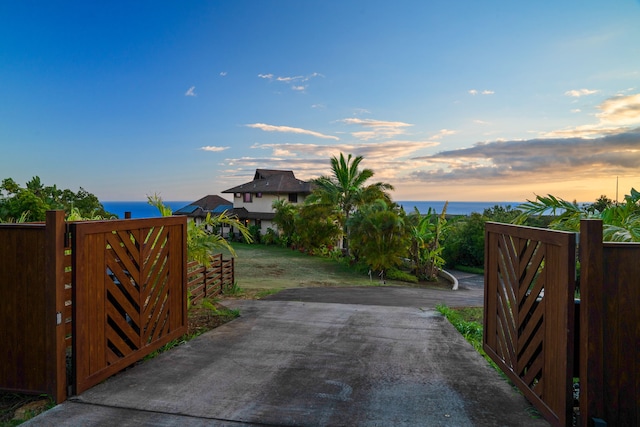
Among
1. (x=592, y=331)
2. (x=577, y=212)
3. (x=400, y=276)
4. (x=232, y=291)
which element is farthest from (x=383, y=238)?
(x=592, y=331)

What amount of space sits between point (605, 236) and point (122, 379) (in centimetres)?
563

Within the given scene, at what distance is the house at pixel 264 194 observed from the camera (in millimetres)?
38719

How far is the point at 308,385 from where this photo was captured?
4.21 meters

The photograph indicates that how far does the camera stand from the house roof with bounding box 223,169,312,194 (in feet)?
127

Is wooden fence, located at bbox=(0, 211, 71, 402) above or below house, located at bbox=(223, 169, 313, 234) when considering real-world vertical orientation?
below

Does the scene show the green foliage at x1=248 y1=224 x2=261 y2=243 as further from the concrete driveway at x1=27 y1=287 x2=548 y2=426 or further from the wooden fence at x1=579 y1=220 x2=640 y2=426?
the wooden fence at x1=579 y1=220 x2=640 y2=426

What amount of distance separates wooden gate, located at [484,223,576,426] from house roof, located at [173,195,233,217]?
40.1 m

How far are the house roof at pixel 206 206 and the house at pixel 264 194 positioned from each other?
341 centimetres

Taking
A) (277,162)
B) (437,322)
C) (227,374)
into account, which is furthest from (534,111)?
(277,162)

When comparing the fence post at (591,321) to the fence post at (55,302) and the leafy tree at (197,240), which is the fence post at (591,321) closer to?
the fence post at (55,302)

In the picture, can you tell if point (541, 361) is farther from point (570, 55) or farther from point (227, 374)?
point (570, 55)

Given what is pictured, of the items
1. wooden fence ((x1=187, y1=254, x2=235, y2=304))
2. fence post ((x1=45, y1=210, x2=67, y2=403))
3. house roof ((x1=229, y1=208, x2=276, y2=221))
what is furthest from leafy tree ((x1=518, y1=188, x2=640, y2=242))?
house roof ((x1=229, y1=208, x2=276, y2=221))

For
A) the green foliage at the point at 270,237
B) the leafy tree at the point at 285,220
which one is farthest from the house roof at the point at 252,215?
the leafy tree at the point at 285,220

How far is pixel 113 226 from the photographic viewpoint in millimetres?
4379
